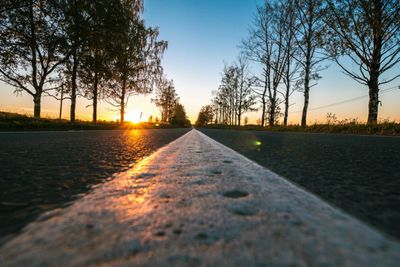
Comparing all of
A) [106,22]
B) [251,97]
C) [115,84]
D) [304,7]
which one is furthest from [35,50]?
[251,97]

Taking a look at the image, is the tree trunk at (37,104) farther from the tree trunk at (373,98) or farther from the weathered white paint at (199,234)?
the tree trunk at (373,98)

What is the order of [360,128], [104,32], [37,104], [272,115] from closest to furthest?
1. [360,128]
2. [37,104]
3. [104,32]
4. [272,115]

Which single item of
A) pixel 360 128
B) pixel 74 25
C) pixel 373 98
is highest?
pixel 74 25

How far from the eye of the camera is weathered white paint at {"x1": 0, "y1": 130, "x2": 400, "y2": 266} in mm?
330

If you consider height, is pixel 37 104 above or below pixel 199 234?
above

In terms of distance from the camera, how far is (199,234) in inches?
16.0

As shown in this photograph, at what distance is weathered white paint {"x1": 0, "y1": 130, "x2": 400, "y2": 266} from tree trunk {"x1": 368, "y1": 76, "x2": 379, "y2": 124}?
37.4 ft

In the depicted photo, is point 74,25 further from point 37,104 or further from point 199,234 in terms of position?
point 199,234

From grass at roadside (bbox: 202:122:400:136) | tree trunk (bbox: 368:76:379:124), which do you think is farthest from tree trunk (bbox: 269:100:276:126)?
tree trunk (bbox: 368:76:379:124)

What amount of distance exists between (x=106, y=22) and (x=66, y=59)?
3326mm

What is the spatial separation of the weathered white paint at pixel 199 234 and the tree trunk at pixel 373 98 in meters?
11.4

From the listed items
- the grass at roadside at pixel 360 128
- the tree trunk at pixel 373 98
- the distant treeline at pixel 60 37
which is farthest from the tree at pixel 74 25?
the tree trunk at pixel 373 98

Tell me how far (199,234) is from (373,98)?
39.8 ft

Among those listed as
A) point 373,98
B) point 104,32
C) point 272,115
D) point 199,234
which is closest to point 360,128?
point 373,98
